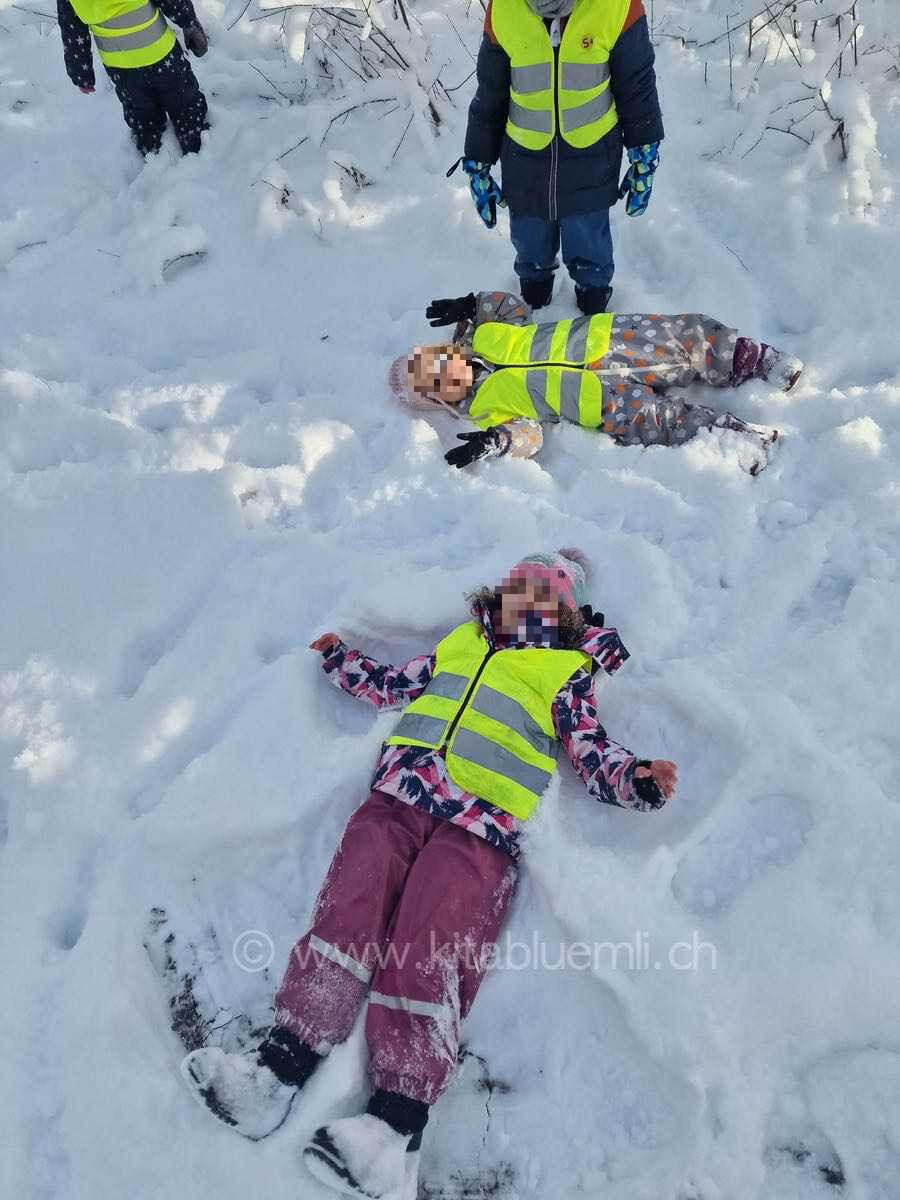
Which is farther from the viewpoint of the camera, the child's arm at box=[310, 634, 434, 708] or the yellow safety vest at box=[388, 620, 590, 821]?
the child's arm at box=[310, 634, 434, 708]

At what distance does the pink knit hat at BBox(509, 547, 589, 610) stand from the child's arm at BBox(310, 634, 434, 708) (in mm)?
393

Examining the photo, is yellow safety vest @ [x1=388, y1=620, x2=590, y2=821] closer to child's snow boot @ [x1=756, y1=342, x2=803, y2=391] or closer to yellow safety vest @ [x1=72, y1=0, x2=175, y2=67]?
child's snow boot @ [x1=756, y1=342, x2=803, y2=391]

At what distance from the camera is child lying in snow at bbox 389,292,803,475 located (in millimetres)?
3012

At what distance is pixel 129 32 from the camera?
3.87 m

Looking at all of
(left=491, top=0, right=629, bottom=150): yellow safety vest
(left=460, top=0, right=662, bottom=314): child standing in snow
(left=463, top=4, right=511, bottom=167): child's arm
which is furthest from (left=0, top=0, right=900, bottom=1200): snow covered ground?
(left=491, top=0, right=629, bottom=150): yellow safety vest

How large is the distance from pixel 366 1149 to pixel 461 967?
43 cm

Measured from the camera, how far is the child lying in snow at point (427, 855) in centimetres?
195

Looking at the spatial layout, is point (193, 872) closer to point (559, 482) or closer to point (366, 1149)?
point (366, 1149)

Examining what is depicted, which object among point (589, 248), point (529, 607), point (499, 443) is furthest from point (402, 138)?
point (529, 607)

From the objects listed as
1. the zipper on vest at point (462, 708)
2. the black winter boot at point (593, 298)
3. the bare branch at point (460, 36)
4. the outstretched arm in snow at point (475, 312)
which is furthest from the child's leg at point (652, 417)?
the bare branch at point (460, 36)

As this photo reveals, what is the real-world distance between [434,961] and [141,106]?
4.19 meters

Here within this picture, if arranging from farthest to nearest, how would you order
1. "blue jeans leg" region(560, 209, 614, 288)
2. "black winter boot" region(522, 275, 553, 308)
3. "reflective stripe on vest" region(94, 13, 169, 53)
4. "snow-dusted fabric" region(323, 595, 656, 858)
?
"reflective stripe on vest" region(94, 13, 169, 53)
"black winter boot" region(522, 275, 553, 308)
"blue jeans leg" region(560, 209, 614, 288)
"snow-dusted fabric" region(323, 595, 656, 858)

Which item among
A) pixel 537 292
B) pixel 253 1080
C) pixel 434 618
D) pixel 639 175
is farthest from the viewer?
pixel 537 292

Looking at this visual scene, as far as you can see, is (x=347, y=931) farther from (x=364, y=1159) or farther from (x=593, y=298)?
(x=593, y=298)
